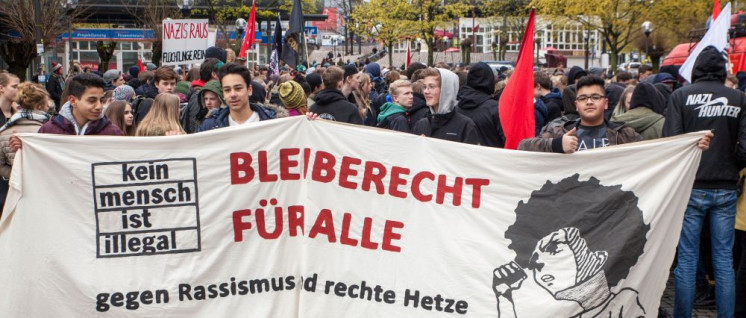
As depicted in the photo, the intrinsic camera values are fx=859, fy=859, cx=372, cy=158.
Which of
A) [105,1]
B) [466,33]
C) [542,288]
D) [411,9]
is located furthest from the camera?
[466,33]

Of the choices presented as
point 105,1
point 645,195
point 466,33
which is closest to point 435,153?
point 645,195

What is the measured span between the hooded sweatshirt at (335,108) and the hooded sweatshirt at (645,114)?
2.54m

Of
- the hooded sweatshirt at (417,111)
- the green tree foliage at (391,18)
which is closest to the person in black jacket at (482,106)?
the hooded sweatshirt at (417,111)

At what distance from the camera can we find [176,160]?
17.2 ft

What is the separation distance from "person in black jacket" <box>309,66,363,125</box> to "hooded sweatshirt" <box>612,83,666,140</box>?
8.37ft

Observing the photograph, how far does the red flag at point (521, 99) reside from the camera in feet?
19.1

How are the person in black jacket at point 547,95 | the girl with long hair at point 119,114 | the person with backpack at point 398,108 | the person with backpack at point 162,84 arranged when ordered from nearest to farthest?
1. the girl with long hair at point 119,114
2. the person with backpack at point 398,108
3. the person with backpack at point 162,84
4. the person in black jacket at point 547,95

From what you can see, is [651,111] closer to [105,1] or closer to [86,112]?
[86,112]

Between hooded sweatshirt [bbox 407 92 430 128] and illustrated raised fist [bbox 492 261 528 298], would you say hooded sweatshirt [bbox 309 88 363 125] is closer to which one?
hooded sweatshirt [bbox 407 92 430 128]

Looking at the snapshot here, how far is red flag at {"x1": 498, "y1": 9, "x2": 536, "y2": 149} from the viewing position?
19.1 ft

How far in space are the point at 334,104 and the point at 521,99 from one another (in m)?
3.05

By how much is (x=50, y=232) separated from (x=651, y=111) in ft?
16.6

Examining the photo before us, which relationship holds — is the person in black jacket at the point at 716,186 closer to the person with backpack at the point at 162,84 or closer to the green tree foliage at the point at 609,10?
the person with backpack at the point at 162,84

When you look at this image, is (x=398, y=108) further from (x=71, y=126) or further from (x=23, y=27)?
(x=23, y=27)
